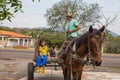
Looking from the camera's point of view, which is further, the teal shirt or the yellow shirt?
the yellow shirt

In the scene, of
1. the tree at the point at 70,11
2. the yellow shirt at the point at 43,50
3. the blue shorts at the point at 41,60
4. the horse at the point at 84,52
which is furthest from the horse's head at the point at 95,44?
the tree at the point at 70,11

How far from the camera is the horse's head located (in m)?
7.38

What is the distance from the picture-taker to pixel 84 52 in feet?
27.8

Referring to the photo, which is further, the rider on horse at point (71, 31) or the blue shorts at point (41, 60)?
the blue shorts at point (41, 60)

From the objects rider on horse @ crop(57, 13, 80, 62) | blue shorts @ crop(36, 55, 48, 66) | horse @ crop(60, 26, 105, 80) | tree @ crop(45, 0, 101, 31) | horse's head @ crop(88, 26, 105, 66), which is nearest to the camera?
horse's head @ crop(88, 26, 105, 66)

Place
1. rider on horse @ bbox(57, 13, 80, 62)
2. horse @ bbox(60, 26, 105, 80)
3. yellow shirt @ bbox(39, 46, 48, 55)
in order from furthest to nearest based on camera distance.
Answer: yellow shirt @ bbox(39, 46, 48, 55) < rider on horse @ bbox(57, 13, 80, 62) < horse @ bbox(60, 26, 105, 80)

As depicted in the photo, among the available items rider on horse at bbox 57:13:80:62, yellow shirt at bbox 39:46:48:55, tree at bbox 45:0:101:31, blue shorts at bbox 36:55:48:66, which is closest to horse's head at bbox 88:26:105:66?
rider on horse at bbox 57:13:80:62

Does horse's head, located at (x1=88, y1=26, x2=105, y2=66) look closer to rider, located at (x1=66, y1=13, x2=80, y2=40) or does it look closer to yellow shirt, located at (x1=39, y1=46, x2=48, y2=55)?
rider, located at (x1=66, y1=13, x2=80, y2=40)

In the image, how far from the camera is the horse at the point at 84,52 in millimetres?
7484

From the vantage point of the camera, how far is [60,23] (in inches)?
2375

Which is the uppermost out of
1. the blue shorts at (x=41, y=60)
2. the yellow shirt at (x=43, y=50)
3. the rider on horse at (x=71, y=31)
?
the rider on horse at (x=71, y=31)

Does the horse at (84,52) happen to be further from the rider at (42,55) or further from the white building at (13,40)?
the white building at (13,40)

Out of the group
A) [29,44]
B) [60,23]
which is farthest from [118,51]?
[29,44]

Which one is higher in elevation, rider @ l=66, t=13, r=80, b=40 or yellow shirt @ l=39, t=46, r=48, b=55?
rider @ l=66, t=13, r=80, b=40
